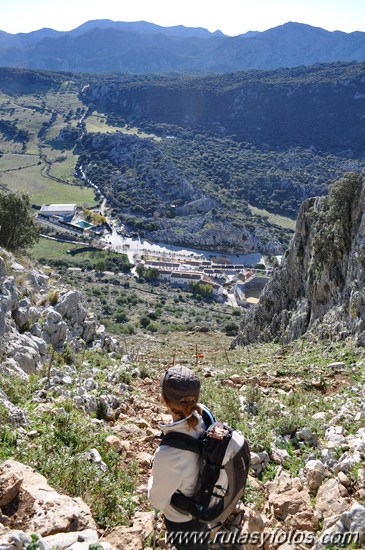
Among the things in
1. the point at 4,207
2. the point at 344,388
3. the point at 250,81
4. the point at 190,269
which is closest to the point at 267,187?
the point at 190,269

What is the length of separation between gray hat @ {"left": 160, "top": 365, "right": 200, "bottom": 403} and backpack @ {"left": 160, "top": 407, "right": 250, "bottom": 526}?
0.27 m

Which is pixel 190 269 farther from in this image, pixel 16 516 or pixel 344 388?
pixel 16 516

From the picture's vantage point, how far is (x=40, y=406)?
756 cm

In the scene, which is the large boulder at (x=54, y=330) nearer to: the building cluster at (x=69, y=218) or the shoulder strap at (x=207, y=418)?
the shoulder strap at (x=207, y=418)

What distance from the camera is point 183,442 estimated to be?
11.7 ft

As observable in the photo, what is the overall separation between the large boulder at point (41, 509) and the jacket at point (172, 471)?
4.34 feet

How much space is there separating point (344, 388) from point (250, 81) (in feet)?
637

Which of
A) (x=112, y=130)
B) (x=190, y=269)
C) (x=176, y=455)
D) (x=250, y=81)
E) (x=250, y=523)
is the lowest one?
(x=190, y=269)

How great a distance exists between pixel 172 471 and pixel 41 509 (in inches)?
72.0

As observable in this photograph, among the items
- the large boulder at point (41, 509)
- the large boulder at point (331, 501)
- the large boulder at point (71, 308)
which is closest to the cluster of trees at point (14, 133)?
the large boulder at point (71, 308)

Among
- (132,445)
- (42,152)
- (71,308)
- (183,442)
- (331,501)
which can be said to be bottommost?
(71,308)

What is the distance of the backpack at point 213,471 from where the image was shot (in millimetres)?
3604

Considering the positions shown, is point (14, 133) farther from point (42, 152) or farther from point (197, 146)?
point (197, 146)

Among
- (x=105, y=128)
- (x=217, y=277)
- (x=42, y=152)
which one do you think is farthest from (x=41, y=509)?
(x=105, y=128)
